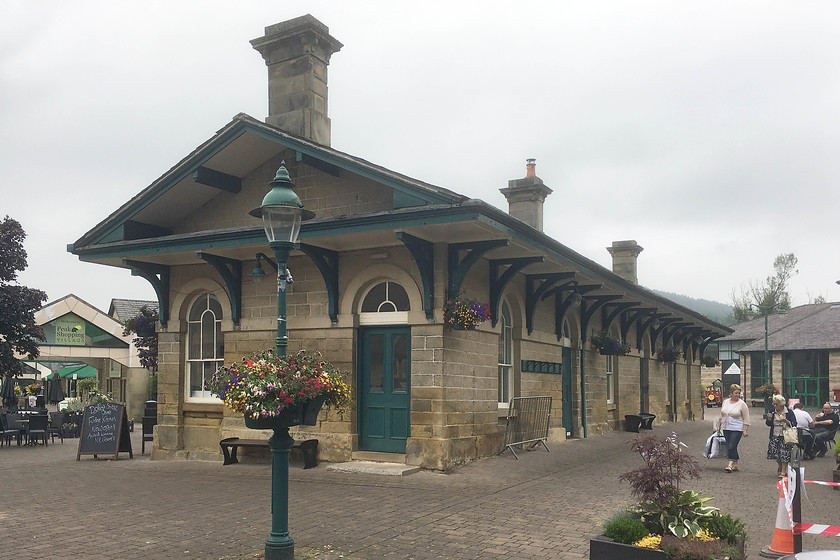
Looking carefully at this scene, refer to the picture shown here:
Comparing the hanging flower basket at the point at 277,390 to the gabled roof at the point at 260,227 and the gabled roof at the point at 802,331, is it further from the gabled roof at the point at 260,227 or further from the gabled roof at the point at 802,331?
the gabled roof at the point at 802,331

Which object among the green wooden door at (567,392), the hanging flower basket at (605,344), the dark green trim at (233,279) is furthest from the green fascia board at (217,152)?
the hanging flower basket at (605,344)

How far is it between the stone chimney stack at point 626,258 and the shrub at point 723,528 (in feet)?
68.3

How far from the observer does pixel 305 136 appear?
13.3m

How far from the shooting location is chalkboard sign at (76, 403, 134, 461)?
47.3ft

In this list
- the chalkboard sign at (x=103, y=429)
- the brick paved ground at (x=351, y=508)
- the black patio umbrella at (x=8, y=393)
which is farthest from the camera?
the black patio umbrella at (x=8, y=393)

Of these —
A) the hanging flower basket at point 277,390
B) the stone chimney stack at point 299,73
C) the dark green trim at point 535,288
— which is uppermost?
the stone chimney stack at point 299,73

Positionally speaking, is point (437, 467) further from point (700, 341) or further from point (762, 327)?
point (762, 327)

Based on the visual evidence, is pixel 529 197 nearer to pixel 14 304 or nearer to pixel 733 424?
pixel 733 424

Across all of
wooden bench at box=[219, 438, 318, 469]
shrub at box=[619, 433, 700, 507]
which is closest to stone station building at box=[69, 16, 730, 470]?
wooden bench at box=[219, 438, 318, 469]

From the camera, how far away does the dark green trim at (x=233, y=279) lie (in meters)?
13.3

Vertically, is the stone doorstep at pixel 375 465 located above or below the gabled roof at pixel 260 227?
below

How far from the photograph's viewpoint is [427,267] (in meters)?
11.6

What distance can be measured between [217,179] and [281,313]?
7304 millimetres

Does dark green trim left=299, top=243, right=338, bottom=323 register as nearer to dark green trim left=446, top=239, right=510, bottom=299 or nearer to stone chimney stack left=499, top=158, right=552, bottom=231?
dark green trim left=446, top=239, right=510, bottom=299
